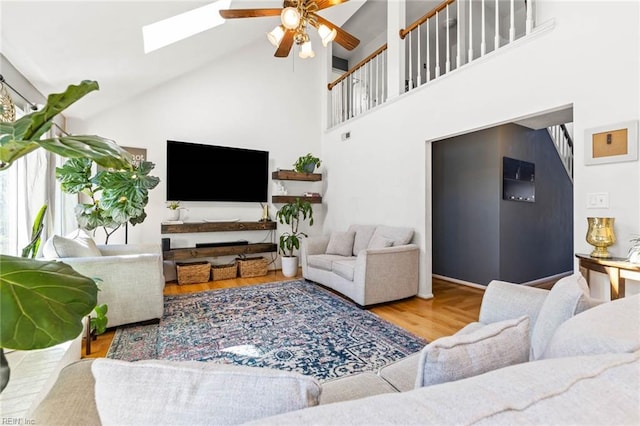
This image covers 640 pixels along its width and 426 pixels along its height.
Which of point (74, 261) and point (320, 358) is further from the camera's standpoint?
point (74, 261)

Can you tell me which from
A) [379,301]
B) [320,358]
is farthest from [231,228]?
[320,358]

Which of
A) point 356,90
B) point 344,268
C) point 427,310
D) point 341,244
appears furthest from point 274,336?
point 356,90

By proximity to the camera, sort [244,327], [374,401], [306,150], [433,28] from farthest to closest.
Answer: [306,150]
[433,28]
[244,327]
[374,401]

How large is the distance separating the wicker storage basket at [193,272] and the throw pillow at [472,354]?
13.1ft

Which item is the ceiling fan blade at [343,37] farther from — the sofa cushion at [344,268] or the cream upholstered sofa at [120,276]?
the cream upholstered sofa at [120,276]

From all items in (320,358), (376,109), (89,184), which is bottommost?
(320,358)

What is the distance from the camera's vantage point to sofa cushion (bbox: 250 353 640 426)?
433 mm

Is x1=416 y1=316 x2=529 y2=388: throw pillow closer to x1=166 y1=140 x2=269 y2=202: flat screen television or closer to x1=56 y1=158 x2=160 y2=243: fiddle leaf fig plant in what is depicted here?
x1=56 y1=158 x2=160 y2=243: fiddle leaf fig plant

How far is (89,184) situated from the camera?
3234 millimetres

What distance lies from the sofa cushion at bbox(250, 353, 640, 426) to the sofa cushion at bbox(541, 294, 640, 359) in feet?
0.42

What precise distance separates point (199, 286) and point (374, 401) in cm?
401

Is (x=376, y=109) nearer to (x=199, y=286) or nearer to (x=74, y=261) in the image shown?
(x=199, y=286)

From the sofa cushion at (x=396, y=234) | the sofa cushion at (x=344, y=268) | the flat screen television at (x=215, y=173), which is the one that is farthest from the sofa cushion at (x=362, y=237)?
the flat screen television at (x=215, y=173)

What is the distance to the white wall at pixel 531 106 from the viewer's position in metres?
2.02
